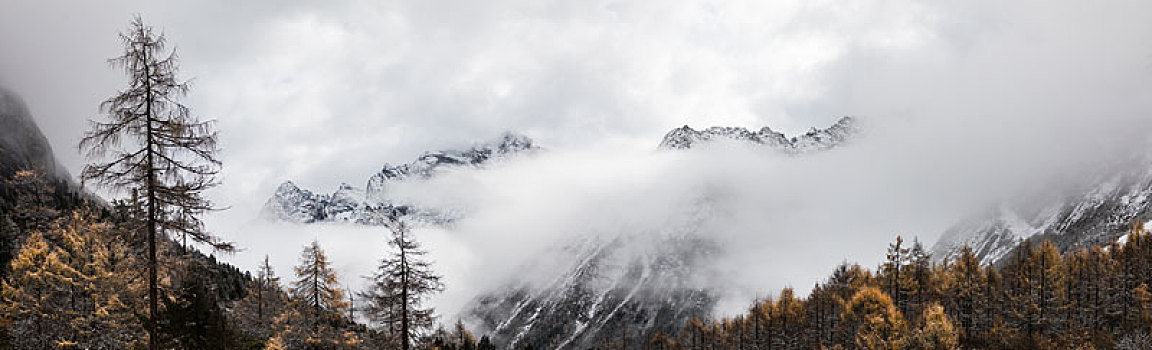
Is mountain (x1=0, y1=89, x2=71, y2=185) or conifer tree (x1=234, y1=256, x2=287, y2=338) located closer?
conifer tree (x1=234, y1=256, x2=287, y2=338)

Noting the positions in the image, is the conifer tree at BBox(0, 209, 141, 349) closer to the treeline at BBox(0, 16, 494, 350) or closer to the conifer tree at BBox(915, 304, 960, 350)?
the treeline at BBox(0, 16, 494, 350)

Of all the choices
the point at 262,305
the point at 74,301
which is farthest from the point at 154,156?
the point at 262,305

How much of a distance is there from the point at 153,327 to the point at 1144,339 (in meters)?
75.7

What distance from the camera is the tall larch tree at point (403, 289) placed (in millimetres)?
29922

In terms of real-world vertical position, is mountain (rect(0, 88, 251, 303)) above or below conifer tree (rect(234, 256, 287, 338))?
above

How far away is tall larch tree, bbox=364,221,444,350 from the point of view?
98.2ft

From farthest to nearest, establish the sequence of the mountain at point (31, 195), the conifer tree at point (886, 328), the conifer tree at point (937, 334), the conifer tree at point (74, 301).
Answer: the mountain at point (31, 195) < the conifer tree at point (886, 328) < the conifer tree at point (937, 334) < the conifer tree at point (74, 301)

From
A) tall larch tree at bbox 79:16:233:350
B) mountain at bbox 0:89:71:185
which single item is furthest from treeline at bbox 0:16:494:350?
mountain at bbox 0:89:71:185

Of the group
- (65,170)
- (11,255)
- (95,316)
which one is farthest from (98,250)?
(65,170)

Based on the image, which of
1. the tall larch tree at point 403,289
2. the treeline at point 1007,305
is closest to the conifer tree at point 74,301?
the tall larch tree at point 403,289

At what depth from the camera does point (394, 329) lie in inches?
1256

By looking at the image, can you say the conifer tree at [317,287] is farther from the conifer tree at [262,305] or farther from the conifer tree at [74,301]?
the conifer tree at [262,305]

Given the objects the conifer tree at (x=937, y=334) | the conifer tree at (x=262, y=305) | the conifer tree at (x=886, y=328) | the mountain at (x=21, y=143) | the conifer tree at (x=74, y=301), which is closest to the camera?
the conifer tree at (x=74, y=301)

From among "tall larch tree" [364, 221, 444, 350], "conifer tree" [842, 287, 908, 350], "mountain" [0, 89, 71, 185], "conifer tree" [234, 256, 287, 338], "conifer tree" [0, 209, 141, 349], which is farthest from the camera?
"mountain" [0, 89, 71, 185]
